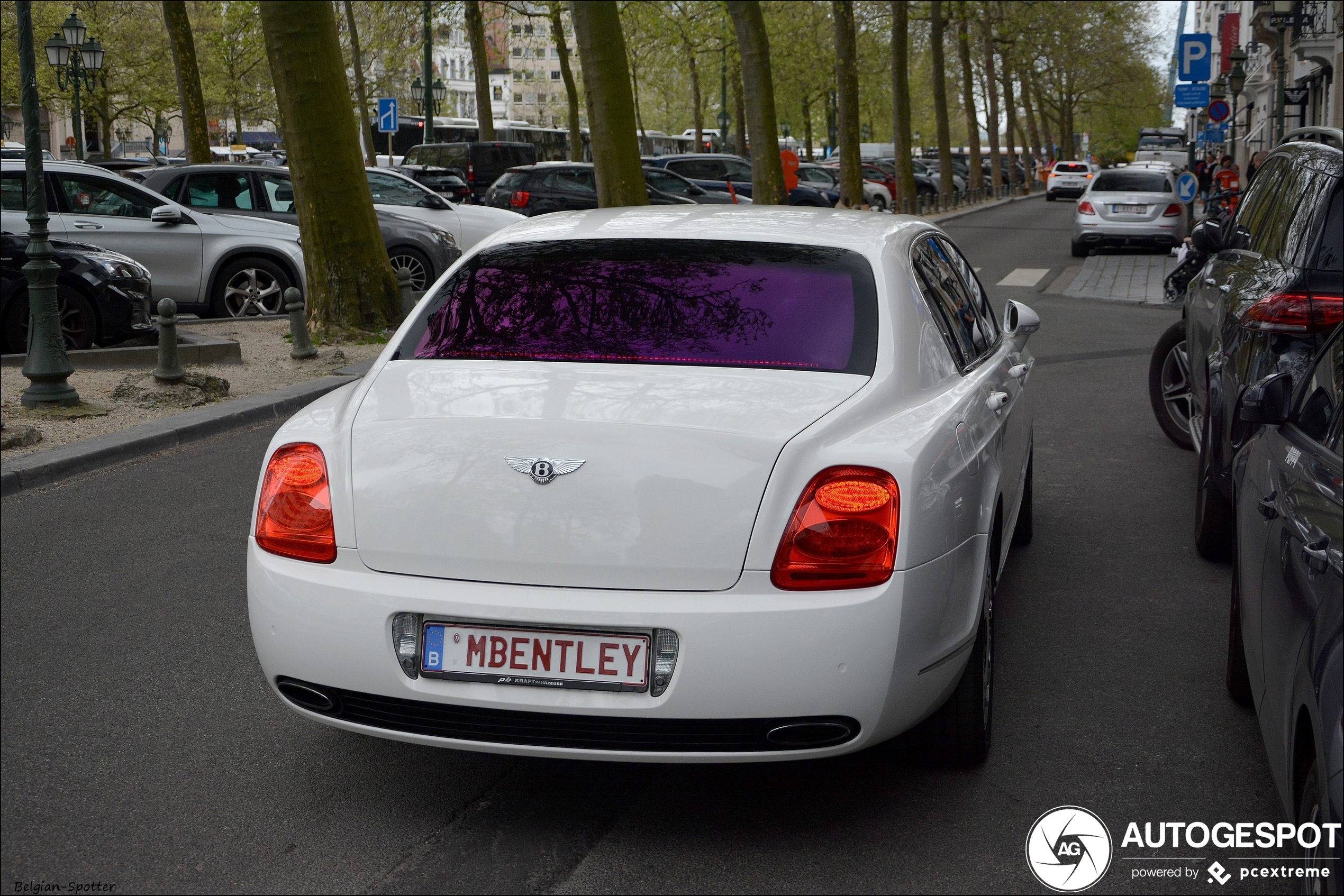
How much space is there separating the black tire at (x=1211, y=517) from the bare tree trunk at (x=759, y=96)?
1916 centimetres

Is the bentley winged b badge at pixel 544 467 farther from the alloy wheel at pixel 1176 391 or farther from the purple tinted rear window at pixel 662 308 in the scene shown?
the alloy wheel at pixel 1176 391

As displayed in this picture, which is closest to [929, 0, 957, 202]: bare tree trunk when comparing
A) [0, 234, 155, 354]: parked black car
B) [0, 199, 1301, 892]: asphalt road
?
[0, 234, 155, 354]: parked black car

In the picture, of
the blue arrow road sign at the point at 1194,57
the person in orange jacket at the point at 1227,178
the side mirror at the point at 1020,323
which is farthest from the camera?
the blue arrow road sign at the point at 1194,57

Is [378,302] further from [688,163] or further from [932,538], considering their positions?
[688,163]

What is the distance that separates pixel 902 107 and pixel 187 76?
21.3 metres

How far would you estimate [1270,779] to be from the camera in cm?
379

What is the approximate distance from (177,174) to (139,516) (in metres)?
10.2

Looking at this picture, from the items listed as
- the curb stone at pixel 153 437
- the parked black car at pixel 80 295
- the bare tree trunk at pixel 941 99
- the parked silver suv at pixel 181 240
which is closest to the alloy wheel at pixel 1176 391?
the curb stone at pixel 153 437

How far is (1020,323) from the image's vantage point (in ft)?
17.6

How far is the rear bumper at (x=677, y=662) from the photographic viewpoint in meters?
3.12

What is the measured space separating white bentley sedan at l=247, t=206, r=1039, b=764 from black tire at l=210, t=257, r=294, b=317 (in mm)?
11267

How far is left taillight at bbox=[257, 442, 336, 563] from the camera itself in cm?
338

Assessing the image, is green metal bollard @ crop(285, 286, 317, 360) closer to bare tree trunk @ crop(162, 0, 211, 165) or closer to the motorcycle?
the motorcycle

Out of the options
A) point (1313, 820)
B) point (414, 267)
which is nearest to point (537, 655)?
point (1313, 820)
